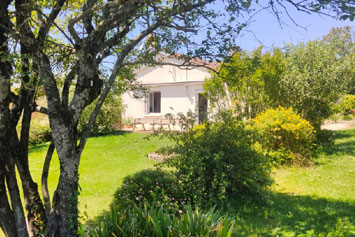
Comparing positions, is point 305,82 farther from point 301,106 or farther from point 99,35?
point 99,35

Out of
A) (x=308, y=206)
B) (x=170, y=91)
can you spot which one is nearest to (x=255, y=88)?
(x=308, y=206)

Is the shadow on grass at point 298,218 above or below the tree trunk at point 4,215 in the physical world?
below

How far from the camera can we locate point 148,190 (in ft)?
16.8

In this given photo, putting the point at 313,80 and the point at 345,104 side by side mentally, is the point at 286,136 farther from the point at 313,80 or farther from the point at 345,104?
the point at 345,104

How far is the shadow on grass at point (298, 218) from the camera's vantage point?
A: 4359 mm

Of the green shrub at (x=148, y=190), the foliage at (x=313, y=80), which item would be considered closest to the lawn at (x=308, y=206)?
the green shrub at (x=148, y=190)

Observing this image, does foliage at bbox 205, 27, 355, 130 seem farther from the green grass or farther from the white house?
the white house

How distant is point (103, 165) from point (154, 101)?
11.4 meters

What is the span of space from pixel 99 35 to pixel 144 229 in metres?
2.49

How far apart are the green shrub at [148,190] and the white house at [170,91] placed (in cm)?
1200

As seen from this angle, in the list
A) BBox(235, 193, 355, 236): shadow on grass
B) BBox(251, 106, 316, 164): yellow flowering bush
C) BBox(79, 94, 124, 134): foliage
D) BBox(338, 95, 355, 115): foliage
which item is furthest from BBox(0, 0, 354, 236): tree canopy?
BBox(79, 94, 124, 134): foliage

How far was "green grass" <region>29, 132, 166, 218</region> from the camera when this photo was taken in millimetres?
6508

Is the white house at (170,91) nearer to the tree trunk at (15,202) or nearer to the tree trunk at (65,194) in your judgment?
the tree trunk at (15,202)

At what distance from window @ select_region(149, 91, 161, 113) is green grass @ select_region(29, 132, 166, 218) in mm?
4783
